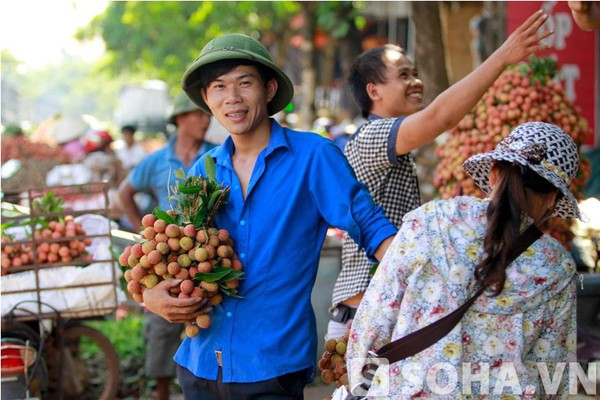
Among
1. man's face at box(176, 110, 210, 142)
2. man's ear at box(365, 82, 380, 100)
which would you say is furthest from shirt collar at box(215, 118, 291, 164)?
man's face at box(176, 110, 210, 142)

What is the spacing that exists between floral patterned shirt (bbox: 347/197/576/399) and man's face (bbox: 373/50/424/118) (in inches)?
58.2

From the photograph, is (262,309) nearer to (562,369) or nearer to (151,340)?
(562,369)

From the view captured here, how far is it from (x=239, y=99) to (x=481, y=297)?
1.24 meters

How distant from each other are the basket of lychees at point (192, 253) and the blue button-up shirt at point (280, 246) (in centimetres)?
7

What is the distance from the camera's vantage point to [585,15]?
334cm

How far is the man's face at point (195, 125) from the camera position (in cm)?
620

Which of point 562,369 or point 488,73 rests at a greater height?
point 488,73

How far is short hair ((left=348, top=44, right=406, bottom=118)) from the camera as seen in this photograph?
3988 mm

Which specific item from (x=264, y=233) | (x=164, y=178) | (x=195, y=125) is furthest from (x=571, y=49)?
(x=264, y=233)

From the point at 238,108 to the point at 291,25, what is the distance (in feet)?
63.1

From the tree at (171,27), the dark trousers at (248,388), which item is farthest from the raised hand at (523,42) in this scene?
the tree at (171,27)

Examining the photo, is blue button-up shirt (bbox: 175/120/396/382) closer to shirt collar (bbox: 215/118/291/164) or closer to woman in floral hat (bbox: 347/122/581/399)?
shirt collar (bbox: 215/118/291/164)

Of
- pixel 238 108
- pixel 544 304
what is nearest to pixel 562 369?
pixel 544 304

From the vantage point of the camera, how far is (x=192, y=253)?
3141 millimetres
